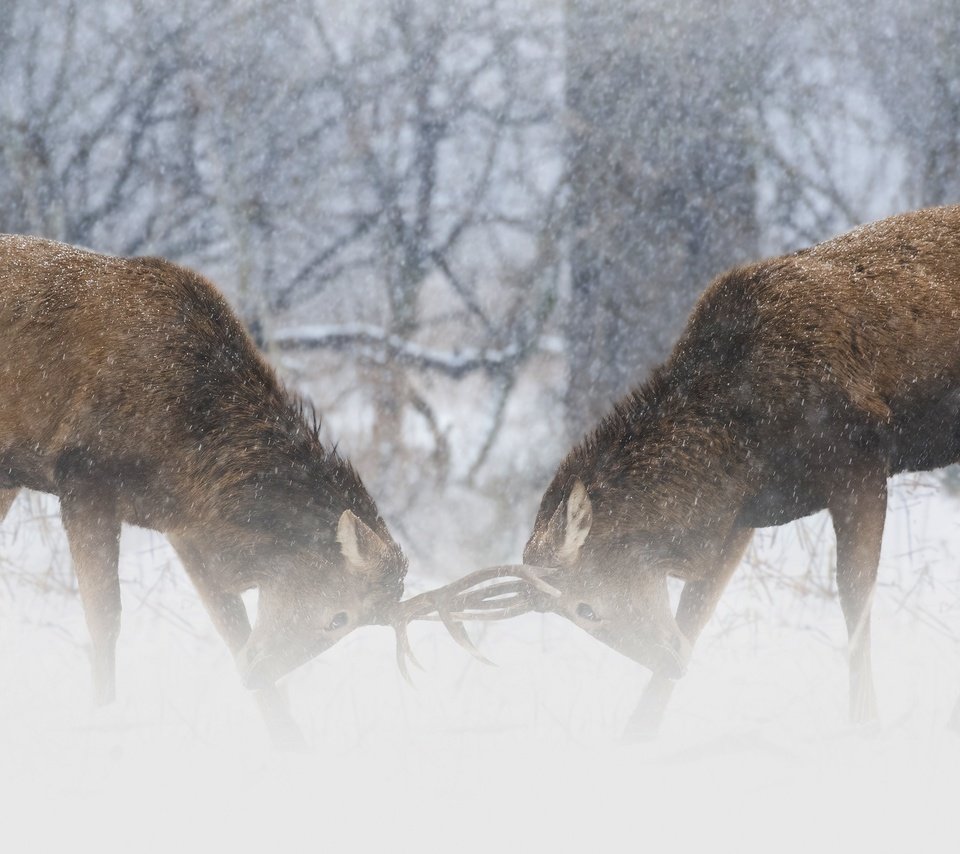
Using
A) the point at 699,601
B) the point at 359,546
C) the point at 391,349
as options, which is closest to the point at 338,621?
the point at 359,546

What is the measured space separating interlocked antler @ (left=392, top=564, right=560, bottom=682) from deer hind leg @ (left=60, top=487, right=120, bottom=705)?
1.58 metres

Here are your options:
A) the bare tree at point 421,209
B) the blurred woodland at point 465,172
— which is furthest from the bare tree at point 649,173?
the bare tree at point 421,209

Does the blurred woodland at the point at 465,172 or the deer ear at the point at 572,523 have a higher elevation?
the blurred woodland at the point at 465,172

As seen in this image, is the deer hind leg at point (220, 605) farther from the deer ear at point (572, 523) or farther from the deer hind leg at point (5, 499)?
the deer ear at point (572, 523)

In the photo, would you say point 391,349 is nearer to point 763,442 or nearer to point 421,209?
point 421,209

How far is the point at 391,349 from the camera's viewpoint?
10.7 meters

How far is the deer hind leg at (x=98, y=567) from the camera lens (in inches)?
236

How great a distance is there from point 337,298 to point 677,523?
5649 millimetres

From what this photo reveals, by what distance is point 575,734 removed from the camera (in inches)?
222

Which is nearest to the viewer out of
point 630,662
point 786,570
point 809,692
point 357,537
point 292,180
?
point 357,537

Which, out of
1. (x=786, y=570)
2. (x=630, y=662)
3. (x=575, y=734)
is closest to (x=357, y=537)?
(x=575, y=734)

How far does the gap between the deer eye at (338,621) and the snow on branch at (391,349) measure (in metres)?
5.08

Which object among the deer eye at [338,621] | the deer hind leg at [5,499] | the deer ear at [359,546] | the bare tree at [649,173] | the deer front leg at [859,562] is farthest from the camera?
the bare tree at [649,173]

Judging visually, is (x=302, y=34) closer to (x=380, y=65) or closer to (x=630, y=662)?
(x=380, y=65)
